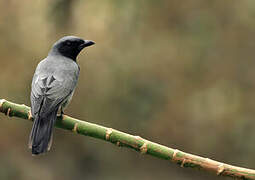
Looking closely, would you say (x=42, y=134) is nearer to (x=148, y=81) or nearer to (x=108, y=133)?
(x=108, y=133)

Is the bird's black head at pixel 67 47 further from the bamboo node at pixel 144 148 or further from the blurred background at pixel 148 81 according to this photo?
the blurred background at pixel 148 81

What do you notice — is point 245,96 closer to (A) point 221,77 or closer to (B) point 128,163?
(A) point 221,77

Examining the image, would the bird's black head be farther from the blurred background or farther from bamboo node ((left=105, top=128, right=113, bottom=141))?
the blurred background

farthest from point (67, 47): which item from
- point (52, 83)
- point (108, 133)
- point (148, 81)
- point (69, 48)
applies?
point (148, 81)

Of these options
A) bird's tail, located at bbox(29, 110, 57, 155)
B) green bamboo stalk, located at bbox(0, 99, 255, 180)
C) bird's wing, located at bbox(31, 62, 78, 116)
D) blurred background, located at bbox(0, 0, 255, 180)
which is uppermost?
green bamboo stalk, located at bbox(0, 99, 255, 180)

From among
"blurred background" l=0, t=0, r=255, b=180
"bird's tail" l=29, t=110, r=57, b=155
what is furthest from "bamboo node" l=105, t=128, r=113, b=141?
"blurred background" l=0, t=0, r=255, b=180

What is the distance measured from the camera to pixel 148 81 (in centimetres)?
842

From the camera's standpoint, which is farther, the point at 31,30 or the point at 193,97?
the point at 193,97

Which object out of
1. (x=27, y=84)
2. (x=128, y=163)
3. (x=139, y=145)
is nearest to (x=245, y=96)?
(x=128, y=163)

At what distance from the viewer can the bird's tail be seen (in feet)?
9.30

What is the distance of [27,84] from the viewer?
26.9 feet

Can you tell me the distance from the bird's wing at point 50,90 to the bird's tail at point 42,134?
0.05 m

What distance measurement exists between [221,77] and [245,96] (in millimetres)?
521

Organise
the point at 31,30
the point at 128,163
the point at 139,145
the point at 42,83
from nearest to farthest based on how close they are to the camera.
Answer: the point at 139,145 < the point at 42,83 < the point at 31,30 < the point at 128,163
